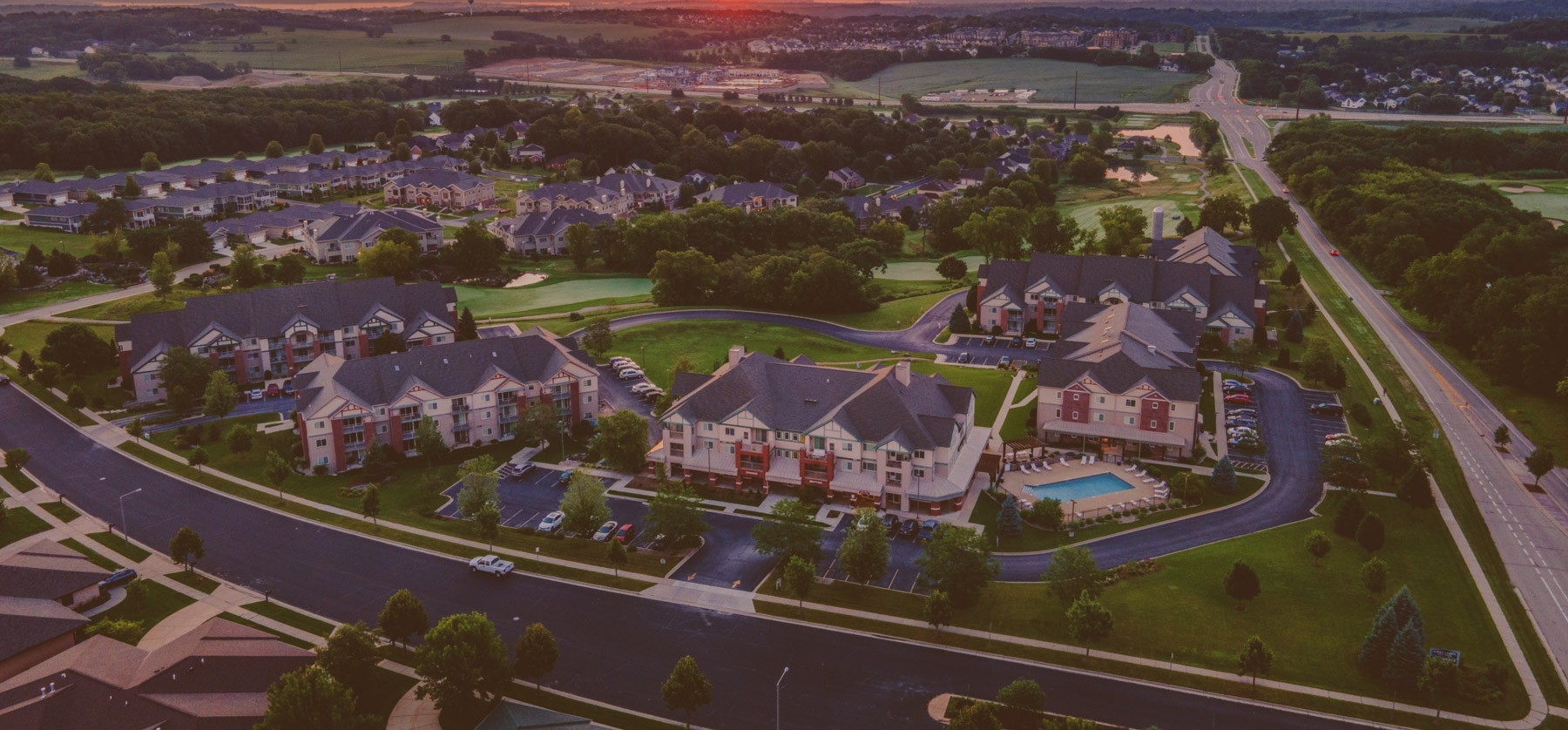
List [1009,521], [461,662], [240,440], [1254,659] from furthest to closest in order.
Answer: [240,440] < [1009,521] < [1254,659] < [461,662]

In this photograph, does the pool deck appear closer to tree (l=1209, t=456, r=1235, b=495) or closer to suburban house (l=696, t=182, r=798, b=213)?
tree (l=1209, t=456, r=1235, b=495)

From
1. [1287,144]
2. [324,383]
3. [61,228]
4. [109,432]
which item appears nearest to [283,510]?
[324,383]

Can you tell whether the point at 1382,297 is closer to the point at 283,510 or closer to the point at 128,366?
the point at 283,510

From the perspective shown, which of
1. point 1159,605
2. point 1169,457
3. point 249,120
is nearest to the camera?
point 1159,605

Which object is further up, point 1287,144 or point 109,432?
point 1287,144

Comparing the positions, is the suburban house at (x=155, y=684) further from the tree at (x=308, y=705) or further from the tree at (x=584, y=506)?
the tree at (x=584, y=506)

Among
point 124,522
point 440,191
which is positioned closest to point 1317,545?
point 124,522

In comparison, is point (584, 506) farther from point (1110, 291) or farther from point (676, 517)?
point (1110, 291)
